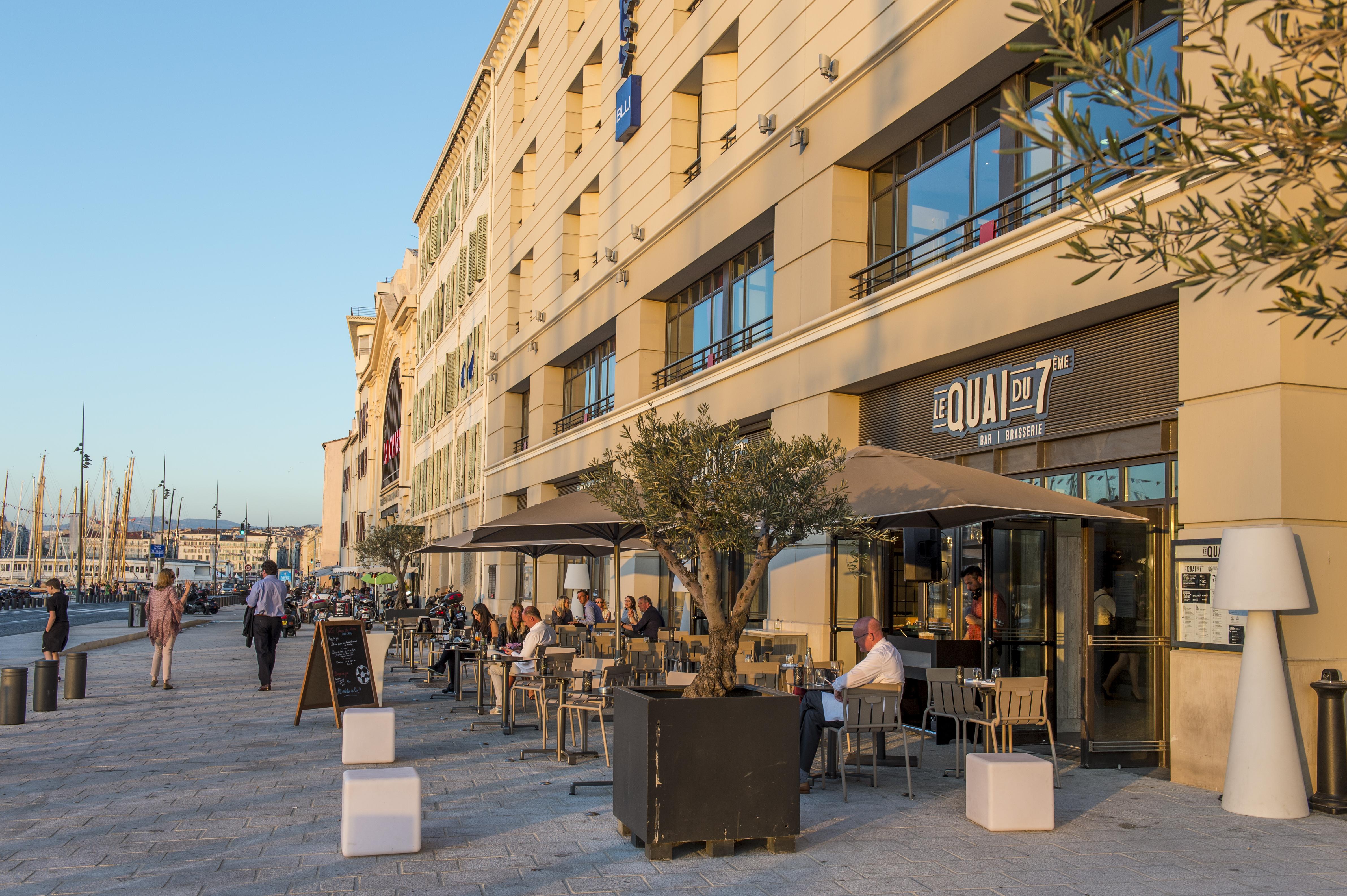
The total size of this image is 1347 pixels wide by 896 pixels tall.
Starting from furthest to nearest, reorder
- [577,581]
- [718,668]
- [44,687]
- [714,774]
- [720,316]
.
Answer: [577,581] → [720,316] → [44,687] → [718,668] → [714,774]

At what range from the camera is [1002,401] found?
12562 mm

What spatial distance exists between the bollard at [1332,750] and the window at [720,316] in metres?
10.7

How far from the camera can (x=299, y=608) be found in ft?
148

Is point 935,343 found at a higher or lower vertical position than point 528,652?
higher

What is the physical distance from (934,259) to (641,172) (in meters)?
10.1

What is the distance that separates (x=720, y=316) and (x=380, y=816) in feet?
46.9

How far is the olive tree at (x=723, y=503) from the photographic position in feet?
25.2

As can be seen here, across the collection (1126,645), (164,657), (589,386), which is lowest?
(164,657)

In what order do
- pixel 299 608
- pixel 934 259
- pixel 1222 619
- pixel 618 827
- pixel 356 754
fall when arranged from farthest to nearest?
pixel 299 608, pixel 934 259, pixel 356 754, pixel 1222 619, pixel 618 827

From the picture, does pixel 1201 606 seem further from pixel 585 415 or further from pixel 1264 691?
pixel 585 415

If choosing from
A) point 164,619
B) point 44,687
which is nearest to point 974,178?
point 44,687

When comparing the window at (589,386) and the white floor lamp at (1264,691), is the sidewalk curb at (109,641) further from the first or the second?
the white floor lamp at (1264,691)

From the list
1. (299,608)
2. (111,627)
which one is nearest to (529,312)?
(111,627)

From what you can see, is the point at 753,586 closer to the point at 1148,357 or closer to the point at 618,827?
the point at 618,827
